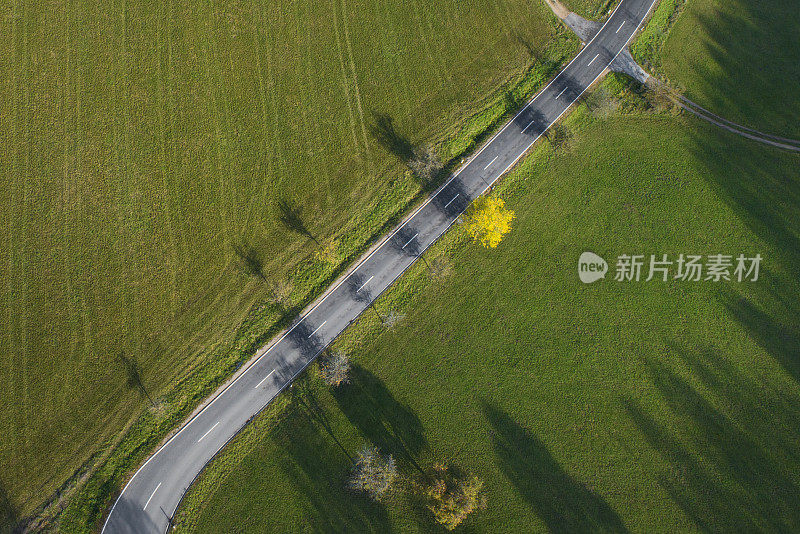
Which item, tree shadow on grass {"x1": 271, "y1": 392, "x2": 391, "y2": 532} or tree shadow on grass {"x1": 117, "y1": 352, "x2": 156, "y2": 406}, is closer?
tree shadow on grass {"x1": 271, "y1": 392, "x2": 391, "y2": 532}

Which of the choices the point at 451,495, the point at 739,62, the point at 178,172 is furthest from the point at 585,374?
the point at 178,172

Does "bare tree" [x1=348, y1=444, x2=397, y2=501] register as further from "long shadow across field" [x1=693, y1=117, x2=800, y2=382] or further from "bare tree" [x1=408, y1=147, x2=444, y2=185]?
"long shadow across field" [x1=693, y1=117, x2=800, y2=382]

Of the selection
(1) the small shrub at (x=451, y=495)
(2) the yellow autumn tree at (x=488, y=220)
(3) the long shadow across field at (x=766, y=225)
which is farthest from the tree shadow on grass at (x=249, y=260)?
(3) the long shadow across field at (x=766, y=225)

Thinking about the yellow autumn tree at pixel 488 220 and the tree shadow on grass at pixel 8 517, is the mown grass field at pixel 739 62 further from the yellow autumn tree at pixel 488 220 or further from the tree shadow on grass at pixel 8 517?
the tree shadow on grass at pixel 8 517

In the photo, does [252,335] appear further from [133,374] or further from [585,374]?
[585,374]

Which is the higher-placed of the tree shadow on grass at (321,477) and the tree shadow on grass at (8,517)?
the tree shadow on grass at (8,517)

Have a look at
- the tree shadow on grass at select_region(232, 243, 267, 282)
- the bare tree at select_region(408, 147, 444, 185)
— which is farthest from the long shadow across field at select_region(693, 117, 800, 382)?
the tree shadow on grass at select_region(232, 243, 267, 282)
